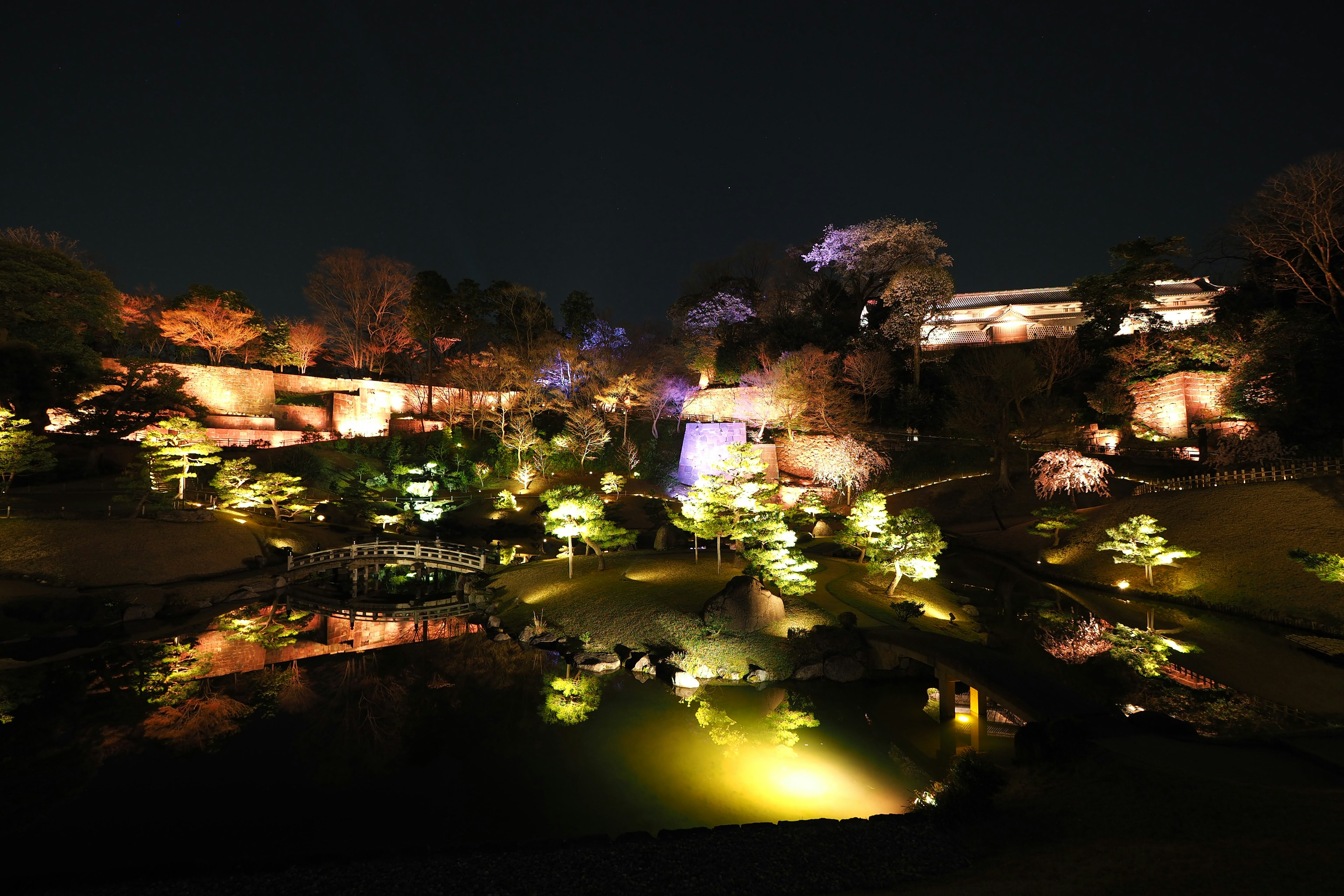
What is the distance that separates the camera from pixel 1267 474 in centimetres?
1777

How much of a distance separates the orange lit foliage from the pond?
81mm

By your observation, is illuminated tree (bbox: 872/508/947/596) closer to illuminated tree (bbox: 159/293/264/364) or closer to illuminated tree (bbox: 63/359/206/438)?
illuminated tree (bbox: 63/359/206/438)

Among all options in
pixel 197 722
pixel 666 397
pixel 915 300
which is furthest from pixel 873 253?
pixel 197 722

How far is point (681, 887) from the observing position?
5.27 meters

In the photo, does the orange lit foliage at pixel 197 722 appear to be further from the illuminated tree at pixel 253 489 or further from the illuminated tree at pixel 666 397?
the illuminated tree at pixel 666 397

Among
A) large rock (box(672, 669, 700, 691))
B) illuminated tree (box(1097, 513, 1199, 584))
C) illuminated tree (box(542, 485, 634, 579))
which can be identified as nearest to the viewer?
large rock (box(672, 669, 700, 691))

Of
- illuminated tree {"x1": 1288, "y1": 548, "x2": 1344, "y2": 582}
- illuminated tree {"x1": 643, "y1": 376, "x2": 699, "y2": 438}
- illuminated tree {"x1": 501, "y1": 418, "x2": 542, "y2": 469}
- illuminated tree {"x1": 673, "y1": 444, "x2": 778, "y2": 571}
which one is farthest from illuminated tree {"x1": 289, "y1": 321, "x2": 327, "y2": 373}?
illuminated tree {"x1": 1288, "y1": 548, "x2": 1344, "y2": 582}

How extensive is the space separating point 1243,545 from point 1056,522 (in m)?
4.67

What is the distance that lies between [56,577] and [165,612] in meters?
3.05

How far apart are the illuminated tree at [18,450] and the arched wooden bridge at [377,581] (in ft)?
28.3

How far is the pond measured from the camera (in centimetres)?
724

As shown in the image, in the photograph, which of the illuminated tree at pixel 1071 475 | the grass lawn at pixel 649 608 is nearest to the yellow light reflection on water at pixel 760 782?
the grass lawn at pixel 649 608

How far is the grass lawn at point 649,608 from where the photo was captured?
12.7m

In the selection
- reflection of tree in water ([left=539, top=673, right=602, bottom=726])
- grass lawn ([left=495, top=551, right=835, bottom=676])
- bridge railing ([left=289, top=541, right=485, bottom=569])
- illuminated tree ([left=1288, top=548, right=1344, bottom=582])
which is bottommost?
reflection of tree in water ([left=539, top=673, right=602, bottom=726])
